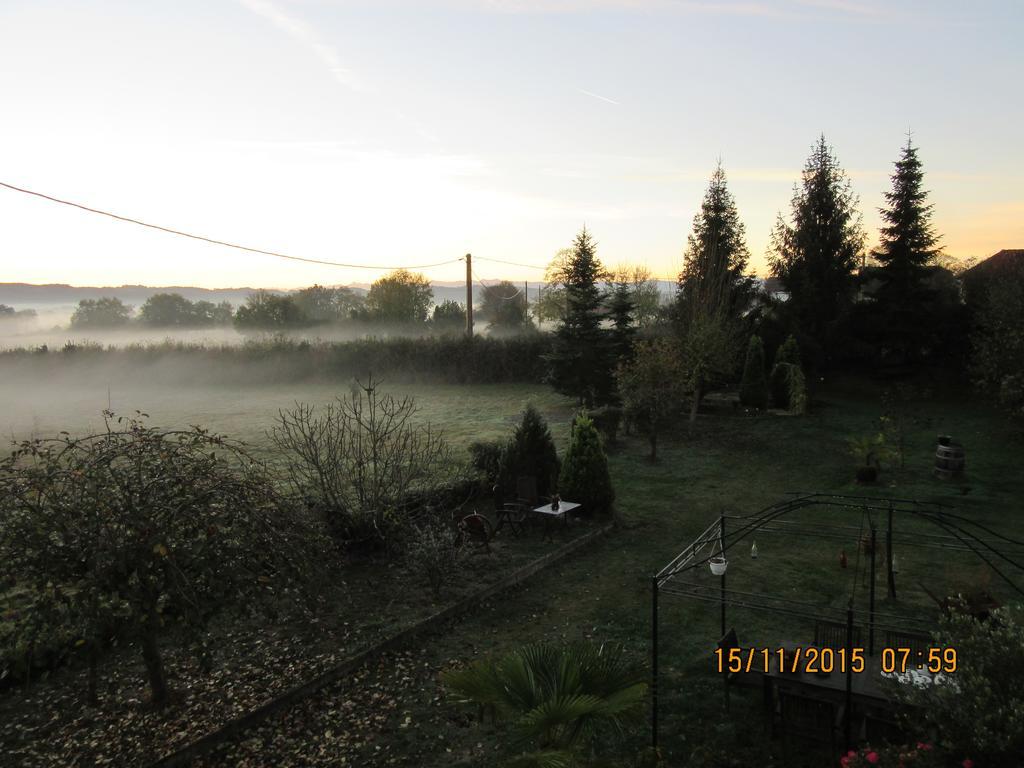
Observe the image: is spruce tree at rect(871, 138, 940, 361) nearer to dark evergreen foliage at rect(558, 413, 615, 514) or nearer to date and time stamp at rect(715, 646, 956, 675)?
dark evergreen foliage at rect(558, 413, 615, 514)

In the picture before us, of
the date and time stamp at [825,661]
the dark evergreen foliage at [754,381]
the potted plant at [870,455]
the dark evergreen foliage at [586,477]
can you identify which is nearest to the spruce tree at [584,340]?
the dark evergreen foliage at [754,381]

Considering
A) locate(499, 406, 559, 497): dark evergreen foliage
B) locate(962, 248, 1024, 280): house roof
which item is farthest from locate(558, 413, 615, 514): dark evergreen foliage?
Answer: locate(962, 248, 1024, 280): house roof

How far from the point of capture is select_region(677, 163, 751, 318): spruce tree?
88.6 feet

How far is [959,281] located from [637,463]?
2733 cm

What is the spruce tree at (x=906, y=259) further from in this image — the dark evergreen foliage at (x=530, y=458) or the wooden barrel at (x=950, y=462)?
the dark evergreen foliage at (x=530, y=458)

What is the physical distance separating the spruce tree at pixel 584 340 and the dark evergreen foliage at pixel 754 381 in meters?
5.27

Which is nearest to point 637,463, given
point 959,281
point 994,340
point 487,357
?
point 994,340

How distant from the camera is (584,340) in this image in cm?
2517

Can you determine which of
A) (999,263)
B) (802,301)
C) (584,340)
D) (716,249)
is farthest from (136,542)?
(999,263)

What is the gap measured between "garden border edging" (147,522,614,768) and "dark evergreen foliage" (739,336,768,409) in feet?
52.7

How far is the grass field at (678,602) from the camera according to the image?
19.2ft

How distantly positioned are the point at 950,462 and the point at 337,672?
1561 cm

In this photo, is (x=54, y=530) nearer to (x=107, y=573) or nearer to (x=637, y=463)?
(x=107, y=573)

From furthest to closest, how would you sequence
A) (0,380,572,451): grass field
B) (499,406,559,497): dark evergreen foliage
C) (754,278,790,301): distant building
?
(754,278,790,301): distant building
(0,380,572,451): grass field
(499,406,559,497): dark evergreen foliage
